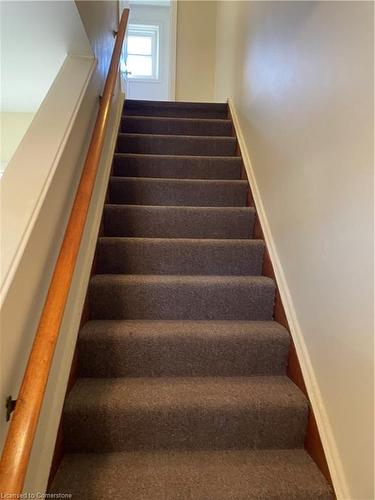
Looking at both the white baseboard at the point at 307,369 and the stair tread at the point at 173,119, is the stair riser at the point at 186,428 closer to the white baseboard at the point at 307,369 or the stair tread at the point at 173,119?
the white baseboard at the point at 307,369

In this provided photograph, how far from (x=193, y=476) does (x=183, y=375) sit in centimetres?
40

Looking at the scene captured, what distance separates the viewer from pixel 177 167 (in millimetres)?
2484

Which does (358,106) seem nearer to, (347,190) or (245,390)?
(347,190)

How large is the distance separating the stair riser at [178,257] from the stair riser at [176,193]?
0.48 meters

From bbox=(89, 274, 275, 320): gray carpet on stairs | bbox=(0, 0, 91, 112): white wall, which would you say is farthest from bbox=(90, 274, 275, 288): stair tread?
bbox=(0, 0, 91, 112): white wall

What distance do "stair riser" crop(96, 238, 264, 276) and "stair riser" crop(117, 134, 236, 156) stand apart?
3.46 feet

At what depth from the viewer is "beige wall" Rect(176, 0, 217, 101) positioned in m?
4.25

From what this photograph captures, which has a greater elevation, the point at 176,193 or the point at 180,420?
the point at 176,193

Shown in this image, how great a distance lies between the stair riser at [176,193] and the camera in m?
2.26

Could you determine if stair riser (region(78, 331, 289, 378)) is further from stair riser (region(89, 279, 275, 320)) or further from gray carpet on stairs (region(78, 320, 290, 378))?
stair riser (region(89, 279, 275, 320))

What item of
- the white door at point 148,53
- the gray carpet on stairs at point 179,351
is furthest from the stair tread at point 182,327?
the white door at point 148,53

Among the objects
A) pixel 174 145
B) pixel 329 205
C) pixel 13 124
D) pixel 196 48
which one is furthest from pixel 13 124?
pixel 196 48

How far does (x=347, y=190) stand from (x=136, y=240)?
3.58 feet

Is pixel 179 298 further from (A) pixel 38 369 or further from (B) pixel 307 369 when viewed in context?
(A) pixel 38 369
